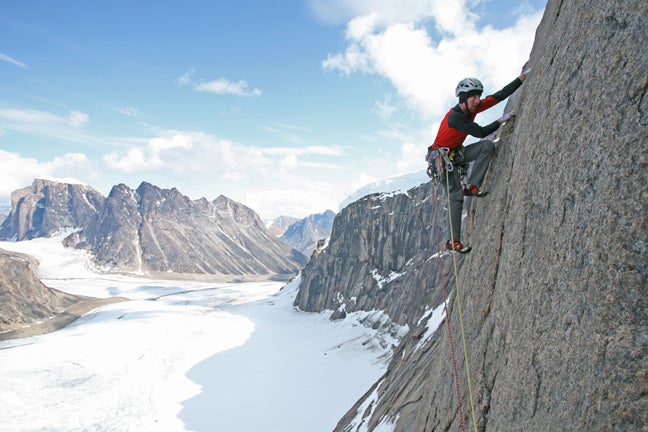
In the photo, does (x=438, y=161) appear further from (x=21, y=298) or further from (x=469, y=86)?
(x=21, y=298)

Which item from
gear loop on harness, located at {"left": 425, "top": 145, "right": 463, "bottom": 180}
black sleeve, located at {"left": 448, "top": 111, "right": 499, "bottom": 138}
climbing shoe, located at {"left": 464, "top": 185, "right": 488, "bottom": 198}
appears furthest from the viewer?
gear loop on harness, located at {"left": 425, "top": 145, "right": 463, "bottom": 180}

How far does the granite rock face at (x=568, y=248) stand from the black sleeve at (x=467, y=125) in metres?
0.40

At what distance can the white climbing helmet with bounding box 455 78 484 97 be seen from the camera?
8664 millimetres

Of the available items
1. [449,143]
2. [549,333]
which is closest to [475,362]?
[549,333]

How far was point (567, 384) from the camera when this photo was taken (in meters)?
4.69

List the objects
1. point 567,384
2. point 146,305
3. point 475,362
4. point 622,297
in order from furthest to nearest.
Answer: point 146,305 → point 475,362 → point 567,384 → point 622,297

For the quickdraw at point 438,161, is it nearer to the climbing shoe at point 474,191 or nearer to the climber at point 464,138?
the climber at point 464,138

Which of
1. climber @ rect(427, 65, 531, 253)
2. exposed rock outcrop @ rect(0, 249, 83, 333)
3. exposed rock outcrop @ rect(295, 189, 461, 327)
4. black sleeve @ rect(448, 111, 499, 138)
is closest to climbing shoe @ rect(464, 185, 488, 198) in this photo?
climber @ rect(427, 65, 531, 253)

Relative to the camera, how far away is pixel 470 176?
374 inches

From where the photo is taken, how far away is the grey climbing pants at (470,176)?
902 centimetres

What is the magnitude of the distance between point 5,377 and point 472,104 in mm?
80411

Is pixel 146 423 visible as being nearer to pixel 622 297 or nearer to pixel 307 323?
pixel 622 297

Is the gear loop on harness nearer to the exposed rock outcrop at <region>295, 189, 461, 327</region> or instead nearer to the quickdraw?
the quickdraw

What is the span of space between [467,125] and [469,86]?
0.90 meters
